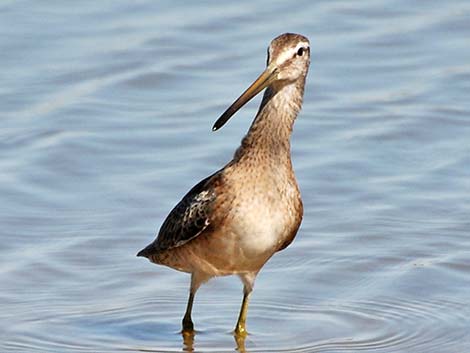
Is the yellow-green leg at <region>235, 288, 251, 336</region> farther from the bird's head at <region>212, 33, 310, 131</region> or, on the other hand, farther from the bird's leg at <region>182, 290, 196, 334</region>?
the bird's head at <region>212, 33, 310, 131</region>

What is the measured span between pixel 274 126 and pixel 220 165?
106 inches

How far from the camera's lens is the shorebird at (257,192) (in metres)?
7.39

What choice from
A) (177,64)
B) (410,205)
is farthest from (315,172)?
(177,64)

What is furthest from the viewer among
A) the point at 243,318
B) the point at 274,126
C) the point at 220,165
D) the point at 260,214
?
the point at 220,165

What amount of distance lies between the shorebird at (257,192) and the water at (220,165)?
0.53 meters

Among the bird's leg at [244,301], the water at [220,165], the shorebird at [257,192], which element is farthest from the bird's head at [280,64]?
the water at [220,165]

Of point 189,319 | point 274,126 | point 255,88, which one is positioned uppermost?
point 255,88

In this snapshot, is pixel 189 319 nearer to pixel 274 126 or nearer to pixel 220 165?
pixel 274 126

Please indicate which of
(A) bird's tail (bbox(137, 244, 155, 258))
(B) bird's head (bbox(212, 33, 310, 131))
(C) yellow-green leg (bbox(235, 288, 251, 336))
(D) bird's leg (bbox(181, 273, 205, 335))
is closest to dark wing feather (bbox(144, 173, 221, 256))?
(A) bird's tail (bbox(137, 244, 155, 258))

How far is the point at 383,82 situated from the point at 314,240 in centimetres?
306

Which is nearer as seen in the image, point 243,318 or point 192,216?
point 192,216

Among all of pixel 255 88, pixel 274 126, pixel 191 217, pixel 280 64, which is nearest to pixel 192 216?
pixel 191 217

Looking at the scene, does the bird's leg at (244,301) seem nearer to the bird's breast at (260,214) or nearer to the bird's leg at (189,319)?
the bird's leg at (189,319)

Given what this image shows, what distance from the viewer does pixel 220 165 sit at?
1021 cm
